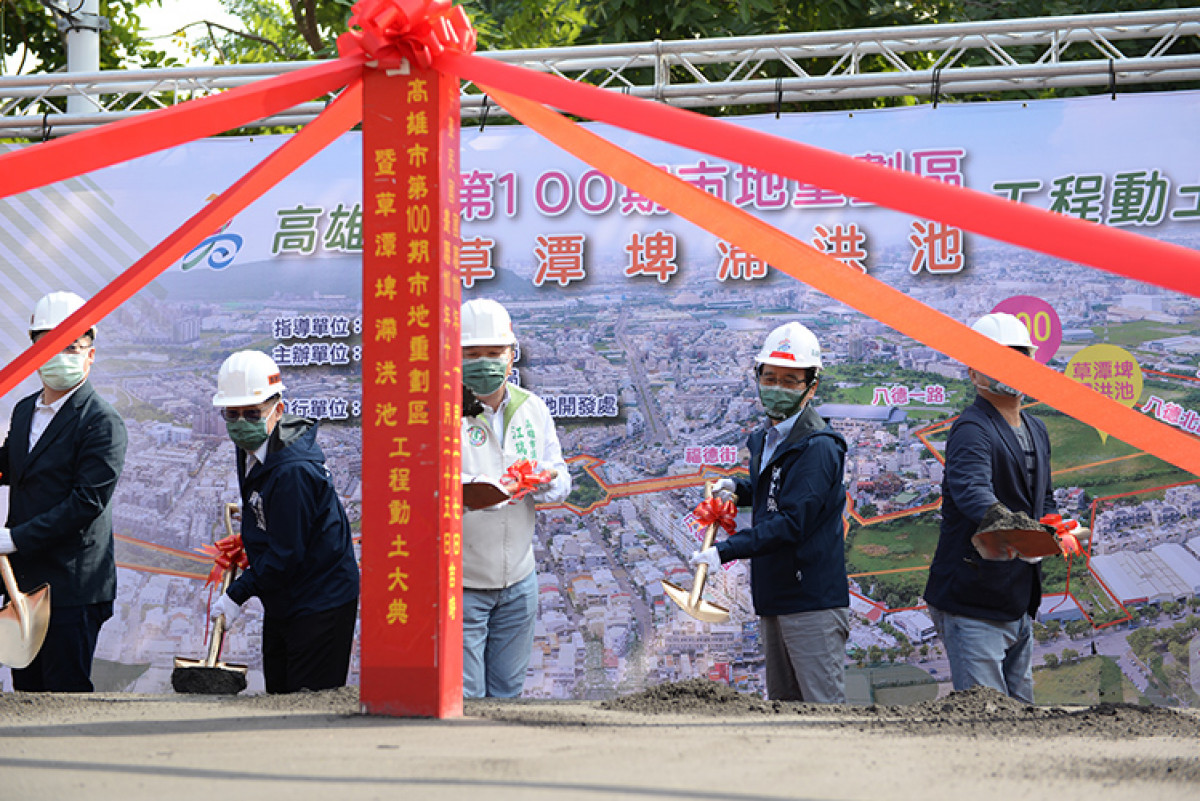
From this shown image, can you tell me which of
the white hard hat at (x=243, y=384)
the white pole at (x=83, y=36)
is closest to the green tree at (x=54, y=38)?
the white pole at (x=83, y=36)

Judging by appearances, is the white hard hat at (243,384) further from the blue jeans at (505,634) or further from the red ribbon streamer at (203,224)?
the blue jeans at (505,634)

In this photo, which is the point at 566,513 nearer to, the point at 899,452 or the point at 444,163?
the point at 899,452

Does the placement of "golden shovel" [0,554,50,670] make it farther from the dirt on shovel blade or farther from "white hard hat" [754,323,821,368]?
"white hard hat" [754,323,821,368]

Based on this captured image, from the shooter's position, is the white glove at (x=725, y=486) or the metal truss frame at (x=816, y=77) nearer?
the white glove at (x=725, y=486)

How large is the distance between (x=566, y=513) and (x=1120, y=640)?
8.53 feet

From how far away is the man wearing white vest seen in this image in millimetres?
4289

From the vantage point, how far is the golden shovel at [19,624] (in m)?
4.27

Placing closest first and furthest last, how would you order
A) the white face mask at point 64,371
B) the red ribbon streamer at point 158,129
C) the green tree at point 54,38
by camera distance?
the red ribbon streamer at point 158,129
the white face mask at point 64,371
the green tree at point 54,38

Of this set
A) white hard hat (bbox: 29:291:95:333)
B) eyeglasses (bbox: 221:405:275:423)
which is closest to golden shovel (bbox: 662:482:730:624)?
eyeglasses (bbox: 221:405:275:423)

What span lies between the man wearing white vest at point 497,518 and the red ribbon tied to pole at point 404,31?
1.36m

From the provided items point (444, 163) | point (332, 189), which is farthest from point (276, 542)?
point (332, 189)

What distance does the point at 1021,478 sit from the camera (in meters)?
4.16

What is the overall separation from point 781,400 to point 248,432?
2040 mm

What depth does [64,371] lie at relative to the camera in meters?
4.71
